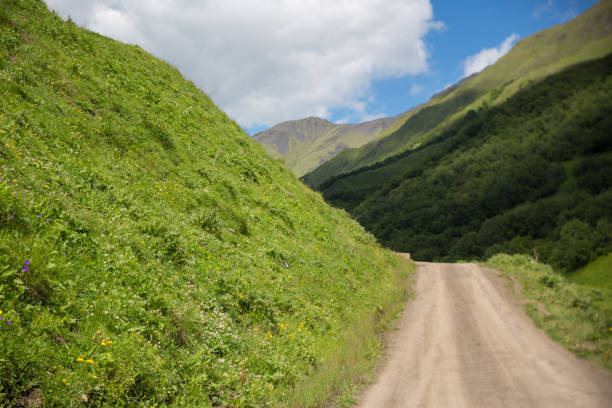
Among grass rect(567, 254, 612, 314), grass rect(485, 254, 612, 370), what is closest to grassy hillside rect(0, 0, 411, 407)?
grass rect(485, 254, 612, 370)

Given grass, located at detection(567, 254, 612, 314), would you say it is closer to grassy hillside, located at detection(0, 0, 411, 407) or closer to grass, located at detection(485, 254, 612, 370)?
grass, located at detection(485, 254, 612, 370)

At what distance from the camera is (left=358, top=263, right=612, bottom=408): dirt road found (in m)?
7.89

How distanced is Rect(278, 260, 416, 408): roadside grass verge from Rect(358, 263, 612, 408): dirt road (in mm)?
508

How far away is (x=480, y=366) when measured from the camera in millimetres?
9828

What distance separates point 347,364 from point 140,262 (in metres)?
6.58

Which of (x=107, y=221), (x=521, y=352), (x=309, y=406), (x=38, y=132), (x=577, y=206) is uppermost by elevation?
(x=38, y=132)

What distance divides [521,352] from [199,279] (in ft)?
34.5

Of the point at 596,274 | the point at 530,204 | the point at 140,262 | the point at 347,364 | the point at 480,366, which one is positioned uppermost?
the point at 140,262

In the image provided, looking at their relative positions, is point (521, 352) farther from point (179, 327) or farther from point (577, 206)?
point (577, 206)

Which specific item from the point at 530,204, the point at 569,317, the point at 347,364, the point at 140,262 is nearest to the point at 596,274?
the point at 530,204

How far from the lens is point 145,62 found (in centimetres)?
2253

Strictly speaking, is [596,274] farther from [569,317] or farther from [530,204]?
[569,317]

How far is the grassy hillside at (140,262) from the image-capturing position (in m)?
5.39

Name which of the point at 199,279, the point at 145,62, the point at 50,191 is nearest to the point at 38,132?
the point at 50,191
